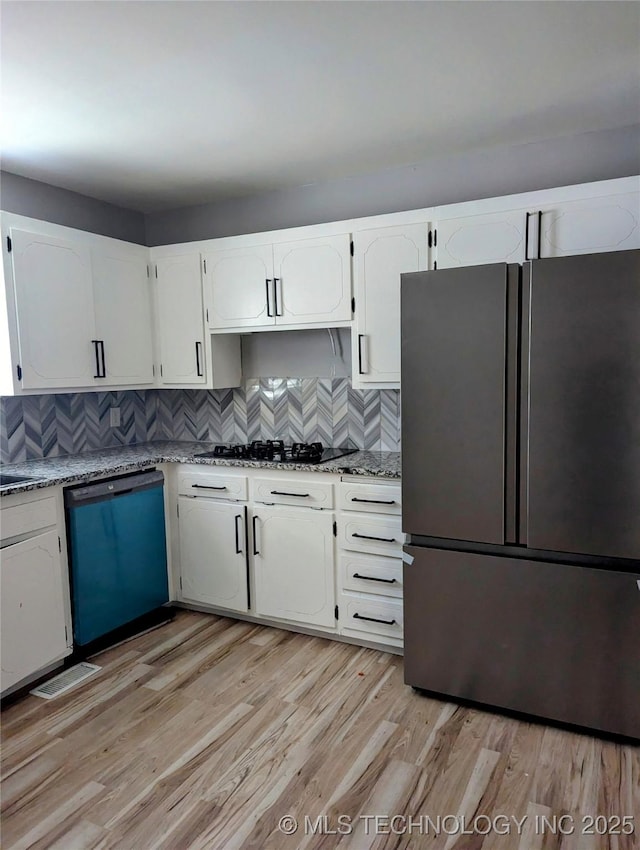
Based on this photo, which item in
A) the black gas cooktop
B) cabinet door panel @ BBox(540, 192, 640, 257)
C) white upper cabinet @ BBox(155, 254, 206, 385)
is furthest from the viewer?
white upper cabinet @ BBox(155, 254, 206, 385)

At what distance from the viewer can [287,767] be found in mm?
2023

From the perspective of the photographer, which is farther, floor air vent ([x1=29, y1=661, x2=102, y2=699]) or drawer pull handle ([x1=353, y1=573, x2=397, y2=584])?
drawer pull handle ([x1=353, y1=573, x2=397, y2=584])

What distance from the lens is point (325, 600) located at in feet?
9.48

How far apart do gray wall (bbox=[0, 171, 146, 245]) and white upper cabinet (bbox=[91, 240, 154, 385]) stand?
0.39 meters

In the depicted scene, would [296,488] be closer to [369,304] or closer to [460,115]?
[369,304]

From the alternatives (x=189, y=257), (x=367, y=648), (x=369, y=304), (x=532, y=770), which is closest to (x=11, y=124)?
(x=189, y=257)

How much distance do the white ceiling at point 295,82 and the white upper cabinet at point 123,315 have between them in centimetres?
48

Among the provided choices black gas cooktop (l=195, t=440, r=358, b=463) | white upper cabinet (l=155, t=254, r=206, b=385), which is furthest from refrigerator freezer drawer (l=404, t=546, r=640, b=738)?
Result: white upper cabinet (l=155, t=254, r=206, b=385)

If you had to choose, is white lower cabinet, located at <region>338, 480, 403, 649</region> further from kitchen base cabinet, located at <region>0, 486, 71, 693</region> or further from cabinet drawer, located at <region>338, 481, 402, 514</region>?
kitchen base cabinet, located at <region>0, 486, 71, 693</region>

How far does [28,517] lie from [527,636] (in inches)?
86.0

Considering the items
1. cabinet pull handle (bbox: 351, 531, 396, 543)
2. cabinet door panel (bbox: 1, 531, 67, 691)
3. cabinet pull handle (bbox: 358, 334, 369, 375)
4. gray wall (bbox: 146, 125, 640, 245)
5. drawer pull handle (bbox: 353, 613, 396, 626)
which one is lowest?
drawer pull handle (bbox: 353, 613, 396, 626)

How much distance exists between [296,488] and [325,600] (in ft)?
1.96

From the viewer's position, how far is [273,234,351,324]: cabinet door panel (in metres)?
2.93

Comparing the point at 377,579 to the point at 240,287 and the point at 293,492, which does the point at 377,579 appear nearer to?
the point at 293,492
